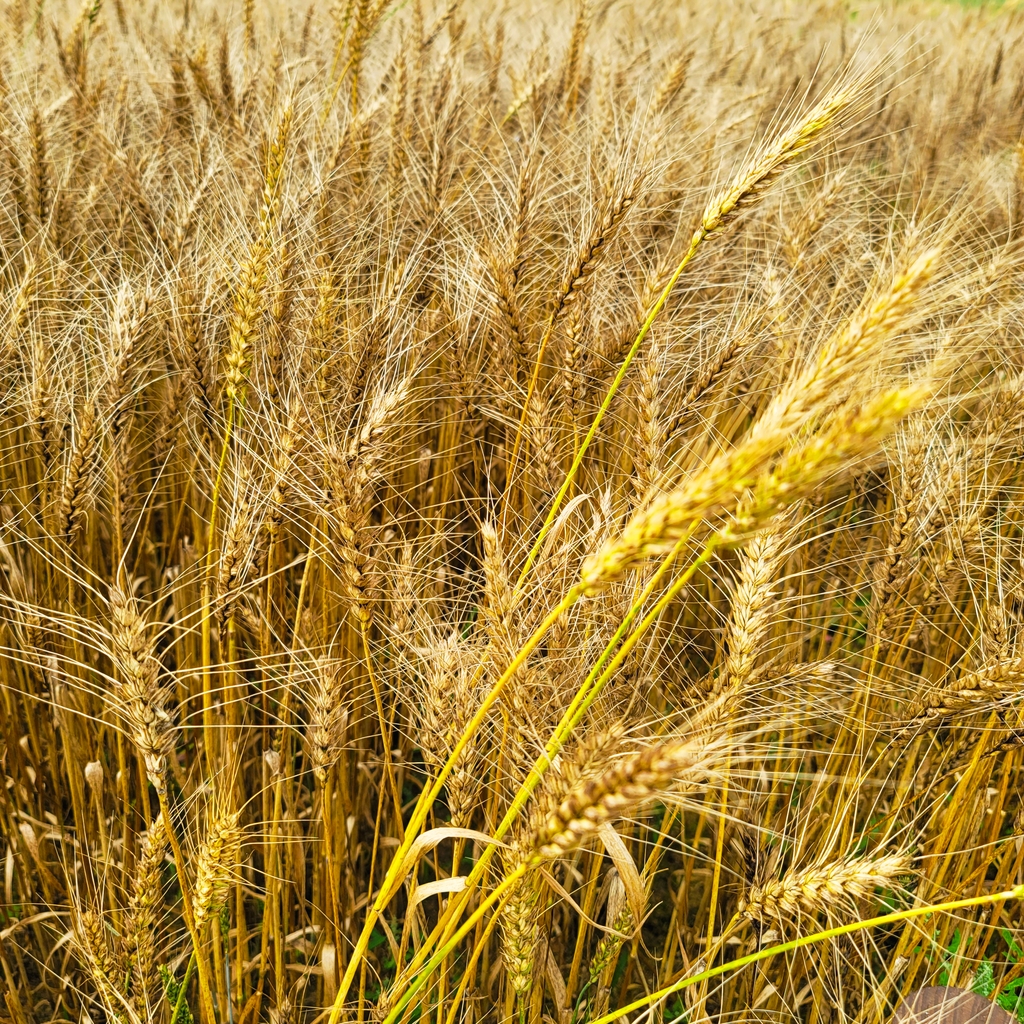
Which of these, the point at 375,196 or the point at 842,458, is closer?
the point at 842,458

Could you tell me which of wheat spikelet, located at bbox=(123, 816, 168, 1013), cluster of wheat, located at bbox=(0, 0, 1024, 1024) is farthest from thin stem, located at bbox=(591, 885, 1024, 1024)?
wheat spikelet, located at bbox=(123, 816, 168, 1013)

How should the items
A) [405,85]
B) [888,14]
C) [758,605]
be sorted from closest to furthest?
[758,605] → [405,85] → [888,14]

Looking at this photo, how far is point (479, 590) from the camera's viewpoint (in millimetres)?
1287

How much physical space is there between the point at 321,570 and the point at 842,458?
4.42ft

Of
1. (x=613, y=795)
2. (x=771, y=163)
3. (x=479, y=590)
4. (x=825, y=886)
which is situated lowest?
(x=825, y=886)

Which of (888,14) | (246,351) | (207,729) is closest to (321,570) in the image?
(207,729)

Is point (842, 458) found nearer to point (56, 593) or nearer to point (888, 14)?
point (56, 593)

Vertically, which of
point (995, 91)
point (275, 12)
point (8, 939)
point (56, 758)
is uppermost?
point (275, 12)

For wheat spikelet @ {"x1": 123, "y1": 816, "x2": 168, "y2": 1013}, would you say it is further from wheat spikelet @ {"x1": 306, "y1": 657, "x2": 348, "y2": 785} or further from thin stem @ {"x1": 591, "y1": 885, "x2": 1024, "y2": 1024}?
thin stem @ {"x1": 591, "y1": 885, "x2": 1024, "y2": 1024}

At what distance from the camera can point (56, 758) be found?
1859mm

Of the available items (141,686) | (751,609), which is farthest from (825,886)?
(141,686)

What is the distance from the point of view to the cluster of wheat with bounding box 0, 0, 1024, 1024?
3.60ft

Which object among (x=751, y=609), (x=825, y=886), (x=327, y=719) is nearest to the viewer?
(x=825, y=886)

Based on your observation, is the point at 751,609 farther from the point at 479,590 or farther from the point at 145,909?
the point at 145,909
